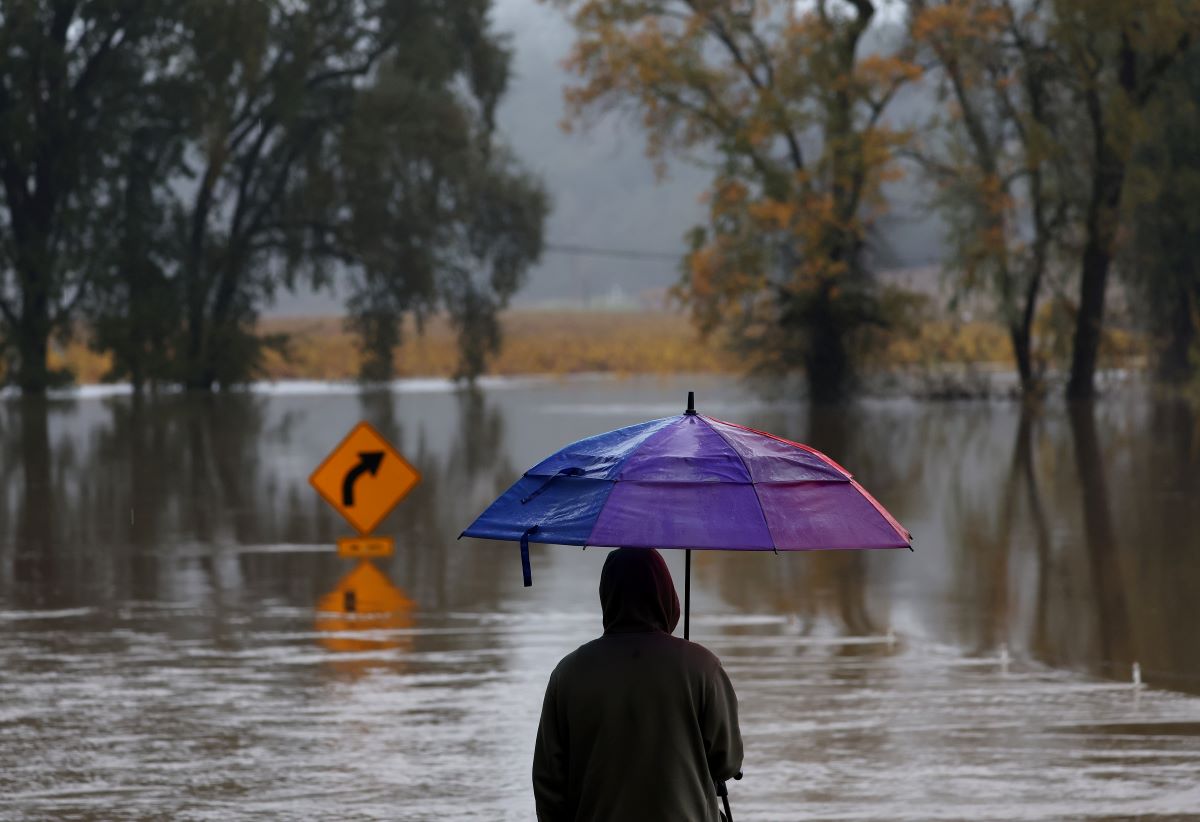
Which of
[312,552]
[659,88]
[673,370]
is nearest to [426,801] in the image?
[312,552]

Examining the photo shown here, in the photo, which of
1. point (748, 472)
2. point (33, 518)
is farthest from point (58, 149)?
point (748, 472)

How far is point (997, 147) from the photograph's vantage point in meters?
44.9

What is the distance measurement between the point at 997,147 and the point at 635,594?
41.9 m

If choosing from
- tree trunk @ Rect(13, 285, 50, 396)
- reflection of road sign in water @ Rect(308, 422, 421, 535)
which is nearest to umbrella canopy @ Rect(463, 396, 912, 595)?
reflection of road sign in water @ Rect(308, 422, 421, 535)

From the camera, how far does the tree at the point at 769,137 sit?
4409 cm

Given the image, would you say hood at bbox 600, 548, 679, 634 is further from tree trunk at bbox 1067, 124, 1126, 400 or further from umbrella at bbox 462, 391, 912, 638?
tree trunk at bbox 1067, 124, 1126, 400

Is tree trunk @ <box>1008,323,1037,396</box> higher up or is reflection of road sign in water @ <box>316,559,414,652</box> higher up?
tree trunk @ <box>1008,323,1037,396</box>

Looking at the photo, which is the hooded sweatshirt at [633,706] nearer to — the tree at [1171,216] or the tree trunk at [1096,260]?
the tree at [1171,216]

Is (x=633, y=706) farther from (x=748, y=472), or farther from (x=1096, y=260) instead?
(x=1096, y=260)

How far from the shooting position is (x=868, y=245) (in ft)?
150

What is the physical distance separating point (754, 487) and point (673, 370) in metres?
92.3

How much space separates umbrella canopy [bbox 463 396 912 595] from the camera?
493cm

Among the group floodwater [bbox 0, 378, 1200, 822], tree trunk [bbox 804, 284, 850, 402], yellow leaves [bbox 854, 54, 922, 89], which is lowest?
floodwater [bbox 0, 378, 1200, 822]

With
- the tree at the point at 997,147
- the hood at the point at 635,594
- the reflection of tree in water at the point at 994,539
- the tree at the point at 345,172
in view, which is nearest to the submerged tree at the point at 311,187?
the tree at the point at 345,172
